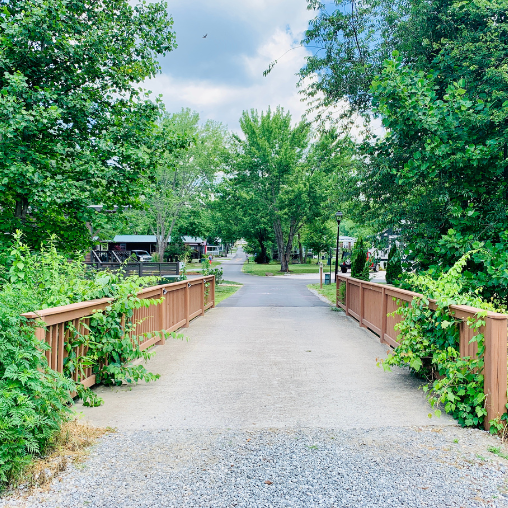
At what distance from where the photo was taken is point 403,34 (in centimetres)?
884

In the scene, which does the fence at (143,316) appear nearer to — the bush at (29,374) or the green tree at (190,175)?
the bush at (29,374)

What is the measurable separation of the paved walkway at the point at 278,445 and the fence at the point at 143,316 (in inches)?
24.7

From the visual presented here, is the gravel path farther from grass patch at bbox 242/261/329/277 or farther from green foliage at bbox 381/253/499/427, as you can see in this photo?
grass patch at bbox 242/261/329/277

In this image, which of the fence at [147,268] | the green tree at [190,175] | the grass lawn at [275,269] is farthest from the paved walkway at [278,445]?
the grass lawn at [275,269]

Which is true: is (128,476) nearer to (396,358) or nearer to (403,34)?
(396,358)

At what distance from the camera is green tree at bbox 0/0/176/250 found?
8.12 meters

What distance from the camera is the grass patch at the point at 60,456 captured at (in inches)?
109

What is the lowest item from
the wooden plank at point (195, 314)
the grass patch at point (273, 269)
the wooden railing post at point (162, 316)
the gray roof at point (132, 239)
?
the grass patch at point (273, 269)

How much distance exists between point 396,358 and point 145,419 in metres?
2.87

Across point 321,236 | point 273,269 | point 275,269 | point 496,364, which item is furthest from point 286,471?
point 321,236

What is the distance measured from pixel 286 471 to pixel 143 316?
157 inches

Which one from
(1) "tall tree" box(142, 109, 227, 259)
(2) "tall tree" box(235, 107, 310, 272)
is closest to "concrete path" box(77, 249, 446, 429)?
(2) "tall tree" box(235, 107, 310, 272)

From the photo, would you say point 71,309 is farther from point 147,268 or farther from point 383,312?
point 147,268

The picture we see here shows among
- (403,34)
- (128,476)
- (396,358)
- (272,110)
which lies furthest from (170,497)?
(272,110)
